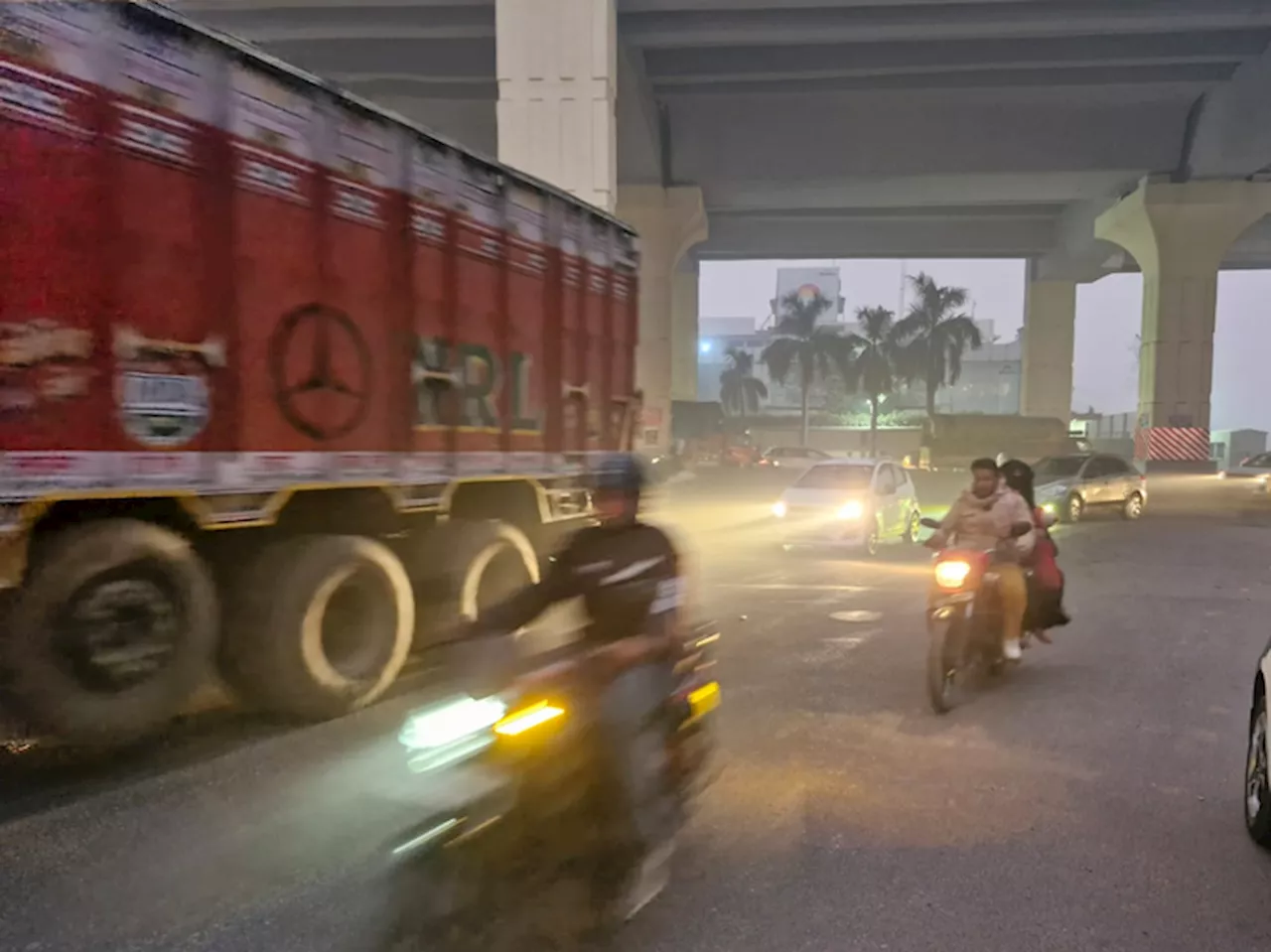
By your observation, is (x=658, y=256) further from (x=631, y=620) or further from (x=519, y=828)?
(x=519, y=828)

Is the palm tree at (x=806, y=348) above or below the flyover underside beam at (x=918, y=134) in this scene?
below

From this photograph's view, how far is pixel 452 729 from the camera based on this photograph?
9.97 ft

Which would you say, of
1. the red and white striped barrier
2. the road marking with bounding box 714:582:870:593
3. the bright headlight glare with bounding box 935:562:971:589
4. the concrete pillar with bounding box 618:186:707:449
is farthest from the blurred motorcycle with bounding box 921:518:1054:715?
the red and white striped barrier

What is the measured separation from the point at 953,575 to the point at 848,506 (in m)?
8.28

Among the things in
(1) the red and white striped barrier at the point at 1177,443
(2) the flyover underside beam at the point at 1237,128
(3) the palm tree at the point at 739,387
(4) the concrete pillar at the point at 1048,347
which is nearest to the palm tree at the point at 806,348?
(3) the palm tree at the point at 739,387

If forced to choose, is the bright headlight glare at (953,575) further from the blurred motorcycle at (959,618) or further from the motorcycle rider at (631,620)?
the motorcycle rider at (631,620)

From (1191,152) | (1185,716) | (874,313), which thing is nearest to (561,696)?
(1185,716)

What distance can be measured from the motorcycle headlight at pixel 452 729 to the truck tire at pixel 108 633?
2.72 meters

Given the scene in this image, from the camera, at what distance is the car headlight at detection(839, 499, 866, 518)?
14578 mm

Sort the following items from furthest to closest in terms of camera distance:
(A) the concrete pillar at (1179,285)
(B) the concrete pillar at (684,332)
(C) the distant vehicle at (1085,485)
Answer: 1. (B) the concrete pillar at (684,332)
2. (A) the concrete pillar at (1179,285)
3. (C) the distant vehicle at (1085,485)

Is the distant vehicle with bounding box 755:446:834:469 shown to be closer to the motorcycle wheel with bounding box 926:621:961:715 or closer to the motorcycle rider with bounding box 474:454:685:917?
the motorcycle wheel with bounding box 926:621:961:715

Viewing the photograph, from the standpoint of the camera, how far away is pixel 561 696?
323cm

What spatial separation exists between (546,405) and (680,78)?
1980 centimetres

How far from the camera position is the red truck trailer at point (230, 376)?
4648 millimetres
